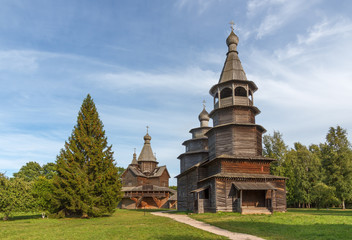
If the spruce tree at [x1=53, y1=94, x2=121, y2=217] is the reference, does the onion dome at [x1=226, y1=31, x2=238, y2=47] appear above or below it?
above

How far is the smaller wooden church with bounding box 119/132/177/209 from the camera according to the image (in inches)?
2168

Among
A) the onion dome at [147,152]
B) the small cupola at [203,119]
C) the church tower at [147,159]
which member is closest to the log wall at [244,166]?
the small cupola at [203,119]

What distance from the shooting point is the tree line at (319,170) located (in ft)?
Answer: 125

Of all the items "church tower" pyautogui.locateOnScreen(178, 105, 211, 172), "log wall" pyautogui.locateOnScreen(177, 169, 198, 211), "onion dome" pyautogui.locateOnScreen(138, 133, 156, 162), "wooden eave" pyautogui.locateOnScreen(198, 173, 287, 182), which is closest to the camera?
"wooden eave" pyautogui.locateOnScreen(198, 173, 287, 182)

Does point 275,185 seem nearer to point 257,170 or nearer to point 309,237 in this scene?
point 257,170

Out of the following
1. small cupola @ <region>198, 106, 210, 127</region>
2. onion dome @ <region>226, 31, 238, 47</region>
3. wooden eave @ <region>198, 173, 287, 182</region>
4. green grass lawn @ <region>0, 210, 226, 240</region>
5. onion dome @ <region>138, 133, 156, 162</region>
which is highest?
onion dome @ <region>226, 31, 238, 47</region>

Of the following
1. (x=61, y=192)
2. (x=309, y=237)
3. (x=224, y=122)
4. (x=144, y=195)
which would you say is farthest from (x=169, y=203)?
(x=309, y=237)

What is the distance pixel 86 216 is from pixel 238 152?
16.8m

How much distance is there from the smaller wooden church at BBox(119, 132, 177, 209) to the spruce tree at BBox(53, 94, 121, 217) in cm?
2823

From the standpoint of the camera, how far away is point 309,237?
12.0 metres

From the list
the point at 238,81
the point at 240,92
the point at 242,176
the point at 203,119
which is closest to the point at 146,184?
the point at 203,119

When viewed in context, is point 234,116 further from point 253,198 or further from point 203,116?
point 203,116

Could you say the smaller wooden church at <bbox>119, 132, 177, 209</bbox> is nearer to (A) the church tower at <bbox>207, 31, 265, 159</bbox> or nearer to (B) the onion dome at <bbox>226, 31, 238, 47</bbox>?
(A) the church tower at <bbox>207, 31, 265, 159</bbox>

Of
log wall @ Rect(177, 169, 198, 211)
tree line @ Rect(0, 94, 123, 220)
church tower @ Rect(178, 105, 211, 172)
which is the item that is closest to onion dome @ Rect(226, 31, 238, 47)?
church tower @ Rect(178, 105, 211, 172)
